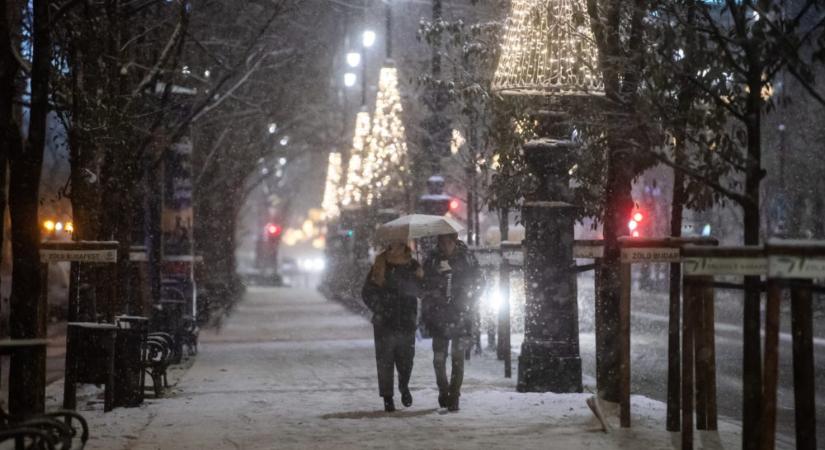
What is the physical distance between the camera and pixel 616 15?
1244 cm

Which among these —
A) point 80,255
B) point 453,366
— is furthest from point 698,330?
point 80,255

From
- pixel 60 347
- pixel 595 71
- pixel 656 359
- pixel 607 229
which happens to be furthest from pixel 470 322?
pixel 60 347

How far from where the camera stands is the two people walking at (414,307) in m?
14.1

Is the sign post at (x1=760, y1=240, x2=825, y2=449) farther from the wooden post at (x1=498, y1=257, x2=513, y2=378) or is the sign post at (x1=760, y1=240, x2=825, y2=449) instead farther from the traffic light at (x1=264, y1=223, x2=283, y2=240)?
the traffic light at (x1=264, y1=223, x2=283, y2=240)

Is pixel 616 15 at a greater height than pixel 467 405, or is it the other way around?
pixel 616 15

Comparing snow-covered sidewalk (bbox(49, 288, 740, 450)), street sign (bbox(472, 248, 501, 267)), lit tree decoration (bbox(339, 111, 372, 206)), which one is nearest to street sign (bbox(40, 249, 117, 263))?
snow-covered sidewalk (bbox(49, 288, 740, 450))

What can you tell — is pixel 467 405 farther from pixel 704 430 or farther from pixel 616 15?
pixel 616 15

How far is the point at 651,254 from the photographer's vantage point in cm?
1164

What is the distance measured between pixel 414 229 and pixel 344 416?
2.46 m

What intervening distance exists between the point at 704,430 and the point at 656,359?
10.8 m

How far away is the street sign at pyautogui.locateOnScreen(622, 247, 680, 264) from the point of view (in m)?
11.6

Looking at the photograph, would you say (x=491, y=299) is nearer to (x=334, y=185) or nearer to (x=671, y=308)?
(x=671, y=308)

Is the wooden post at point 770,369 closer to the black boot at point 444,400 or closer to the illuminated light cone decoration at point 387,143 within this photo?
the black boot at point 444,400

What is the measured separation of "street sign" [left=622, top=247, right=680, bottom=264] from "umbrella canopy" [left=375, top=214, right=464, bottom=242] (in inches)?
128
